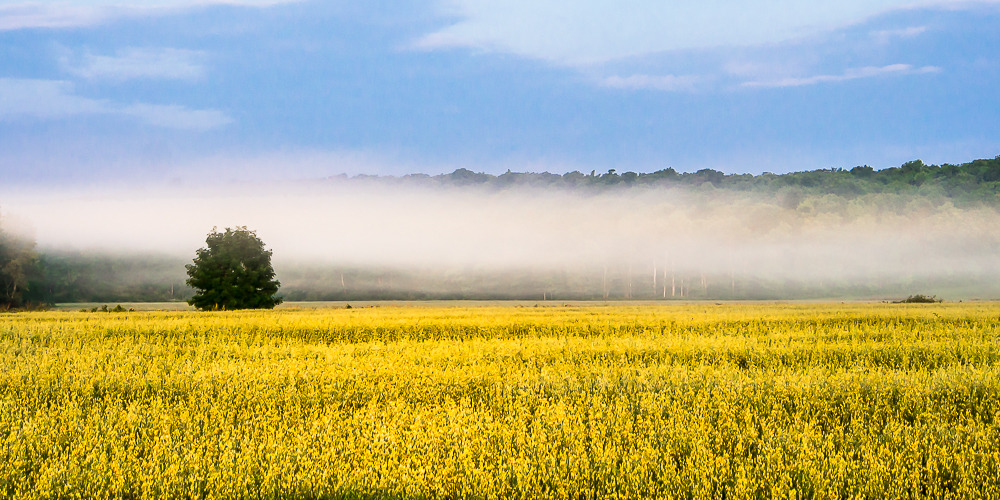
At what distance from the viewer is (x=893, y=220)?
18788 cm

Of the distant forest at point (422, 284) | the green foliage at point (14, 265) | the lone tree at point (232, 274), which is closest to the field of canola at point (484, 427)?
the lone tree at point (232, 274)

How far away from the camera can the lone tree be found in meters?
64.1

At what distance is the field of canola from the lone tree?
5255cm

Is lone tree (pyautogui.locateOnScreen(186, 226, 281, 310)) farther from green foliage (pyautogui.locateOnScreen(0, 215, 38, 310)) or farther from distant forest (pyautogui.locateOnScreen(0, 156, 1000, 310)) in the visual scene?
distant forest (pyautogui.locateOnScreen(0, 156, 1000, 310))

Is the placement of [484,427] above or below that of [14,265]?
below

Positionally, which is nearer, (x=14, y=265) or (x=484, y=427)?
(x=484, y=427)

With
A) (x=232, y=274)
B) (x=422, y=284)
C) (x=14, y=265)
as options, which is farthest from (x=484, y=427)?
(x=422, y=284)

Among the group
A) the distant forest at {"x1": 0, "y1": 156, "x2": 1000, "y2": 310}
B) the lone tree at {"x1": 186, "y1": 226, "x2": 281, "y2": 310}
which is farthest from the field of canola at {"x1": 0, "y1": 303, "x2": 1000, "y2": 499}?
the distant forest at {"x1": 0, "y1": 156, "x2": 1000, "y2": 310}

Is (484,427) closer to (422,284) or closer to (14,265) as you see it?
(14,265)

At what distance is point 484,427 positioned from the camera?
24.8ft

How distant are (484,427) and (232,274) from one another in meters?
63.5

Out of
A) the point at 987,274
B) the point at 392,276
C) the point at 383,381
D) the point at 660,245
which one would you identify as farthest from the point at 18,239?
the point at 987,274

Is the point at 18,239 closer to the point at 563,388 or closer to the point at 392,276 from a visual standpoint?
the point at 563,388

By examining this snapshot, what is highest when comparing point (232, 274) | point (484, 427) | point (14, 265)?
point (14, 265)
